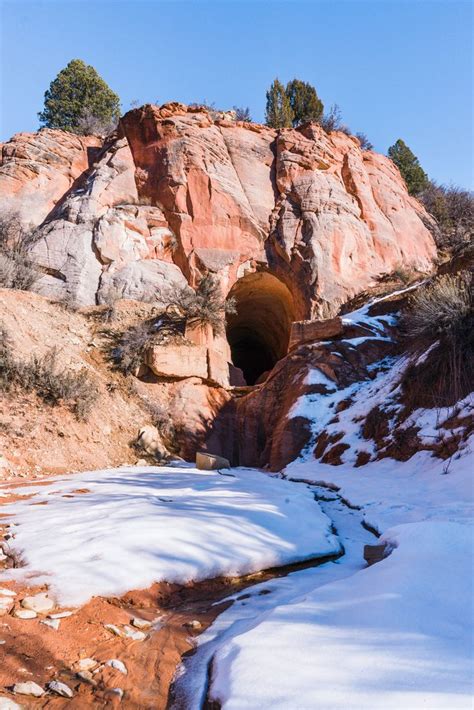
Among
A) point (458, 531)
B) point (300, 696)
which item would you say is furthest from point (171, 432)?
point (300, 696)

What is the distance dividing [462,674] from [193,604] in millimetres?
1807

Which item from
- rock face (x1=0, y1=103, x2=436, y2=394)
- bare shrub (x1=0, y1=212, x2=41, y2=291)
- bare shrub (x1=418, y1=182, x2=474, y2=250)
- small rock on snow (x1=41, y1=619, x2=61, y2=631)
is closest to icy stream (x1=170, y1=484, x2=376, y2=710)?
small rock on snow (x1=41, y1=619, x2=61, y2=631)

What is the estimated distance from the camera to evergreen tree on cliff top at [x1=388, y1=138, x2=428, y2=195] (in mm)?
29422

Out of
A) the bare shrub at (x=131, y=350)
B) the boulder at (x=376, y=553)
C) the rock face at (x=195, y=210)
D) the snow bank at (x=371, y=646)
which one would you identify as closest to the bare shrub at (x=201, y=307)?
the bare shrub at (x=131, y=350)

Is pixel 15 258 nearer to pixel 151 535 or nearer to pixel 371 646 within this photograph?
pixel 151 535

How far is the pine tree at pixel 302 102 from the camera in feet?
90.1

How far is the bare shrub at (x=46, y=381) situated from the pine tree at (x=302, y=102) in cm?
2490

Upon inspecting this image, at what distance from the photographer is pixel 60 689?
1.75m

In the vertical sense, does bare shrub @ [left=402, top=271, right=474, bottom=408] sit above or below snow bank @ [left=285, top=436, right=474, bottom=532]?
above

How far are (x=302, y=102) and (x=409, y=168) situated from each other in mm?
8894

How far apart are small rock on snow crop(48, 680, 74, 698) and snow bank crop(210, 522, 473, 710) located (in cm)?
60

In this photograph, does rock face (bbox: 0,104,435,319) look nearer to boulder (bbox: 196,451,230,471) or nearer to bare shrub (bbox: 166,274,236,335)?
bare shrub (bbox: 166,274,236,335)

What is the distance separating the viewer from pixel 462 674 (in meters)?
1.45

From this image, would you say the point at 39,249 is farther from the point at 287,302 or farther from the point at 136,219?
the point at 287,302
